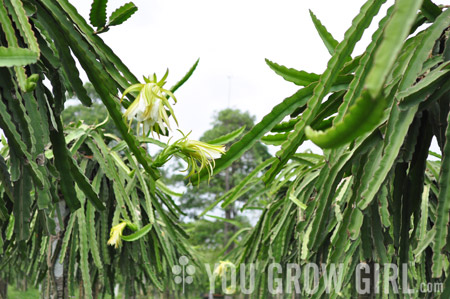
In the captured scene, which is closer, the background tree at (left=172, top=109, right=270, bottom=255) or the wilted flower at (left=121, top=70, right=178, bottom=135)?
the wilted flower at (left=121, top=70, right=178, bottom=135)

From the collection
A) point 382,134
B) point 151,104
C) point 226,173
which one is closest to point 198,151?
point 151,104

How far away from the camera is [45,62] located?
977 millimetres

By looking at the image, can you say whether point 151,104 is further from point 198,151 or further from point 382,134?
point 382,134

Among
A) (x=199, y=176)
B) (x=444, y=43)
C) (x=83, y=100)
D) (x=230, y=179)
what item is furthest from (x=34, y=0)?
(x=230, y=179)

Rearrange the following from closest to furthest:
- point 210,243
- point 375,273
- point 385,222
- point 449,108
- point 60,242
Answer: point 449,108 → point 385,222 → point 375,273 → point 60,242 → point 210,243

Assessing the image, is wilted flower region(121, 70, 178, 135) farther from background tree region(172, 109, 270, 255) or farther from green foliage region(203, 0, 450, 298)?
background tree region(172, 109, 270, 255)

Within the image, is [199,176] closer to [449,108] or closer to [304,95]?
[304,95]

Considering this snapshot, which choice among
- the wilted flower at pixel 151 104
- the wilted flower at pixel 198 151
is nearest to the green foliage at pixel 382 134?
the wilted flower at pixel 198 151

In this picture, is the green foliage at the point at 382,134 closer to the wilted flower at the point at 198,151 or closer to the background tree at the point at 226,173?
the wilted flower at the point at 198,151

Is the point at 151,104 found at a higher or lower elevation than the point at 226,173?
lower

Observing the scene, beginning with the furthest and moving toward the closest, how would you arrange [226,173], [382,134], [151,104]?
[226,173]
[382,134]
[151,104]

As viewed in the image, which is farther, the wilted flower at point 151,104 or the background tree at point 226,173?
the background tree at point 226,173

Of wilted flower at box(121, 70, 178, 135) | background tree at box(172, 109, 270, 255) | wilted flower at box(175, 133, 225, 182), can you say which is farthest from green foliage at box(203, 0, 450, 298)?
background tree at box(172, 109, 270, 255)

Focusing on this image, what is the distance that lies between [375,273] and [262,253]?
0.68 metres
